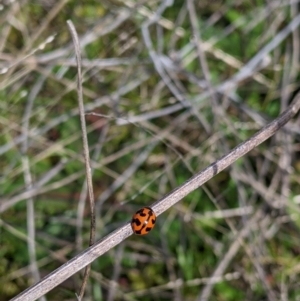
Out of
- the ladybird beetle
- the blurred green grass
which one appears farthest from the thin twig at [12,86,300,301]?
the blurred green grass

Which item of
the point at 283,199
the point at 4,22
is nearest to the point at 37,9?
the point at 4,22

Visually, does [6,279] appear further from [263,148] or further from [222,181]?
[263,148]

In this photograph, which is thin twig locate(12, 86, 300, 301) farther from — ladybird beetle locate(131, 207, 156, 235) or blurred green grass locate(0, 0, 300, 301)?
blurred green grass locate(0, 0, 300, 301)

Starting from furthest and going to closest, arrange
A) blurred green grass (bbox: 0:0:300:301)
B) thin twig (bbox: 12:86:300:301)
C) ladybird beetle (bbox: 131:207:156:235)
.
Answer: blurred green grass (bbox: 0:0:300:301) < ladybird beetle (bbox: 131:207:156:235) < thin twig (bbox: 12:86:300:301)

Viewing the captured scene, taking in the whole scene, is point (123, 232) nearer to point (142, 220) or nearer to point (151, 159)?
point (142, 220)

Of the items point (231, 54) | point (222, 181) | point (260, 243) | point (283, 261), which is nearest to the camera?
point (260, 243)

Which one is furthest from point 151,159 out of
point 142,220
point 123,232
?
point 123,232

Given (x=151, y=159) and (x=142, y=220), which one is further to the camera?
(x=151, y=159)

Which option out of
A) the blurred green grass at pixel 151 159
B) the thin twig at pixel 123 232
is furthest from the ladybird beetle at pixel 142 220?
the blurred green grass at pixel 151 159
